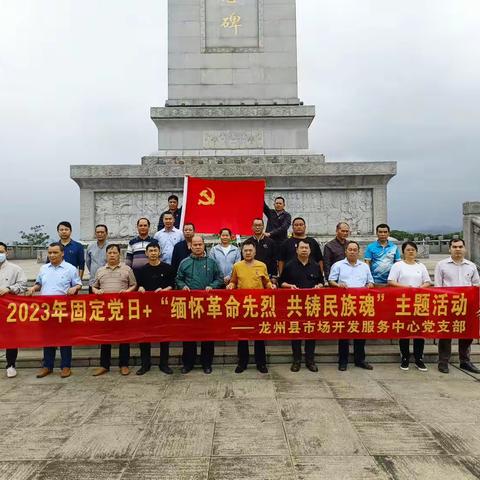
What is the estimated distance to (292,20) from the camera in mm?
13461

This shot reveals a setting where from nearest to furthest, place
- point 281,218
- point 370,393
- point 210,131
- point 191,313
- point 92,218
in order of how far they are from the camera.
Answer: point 370,393, point 191,313, point 281,218, point 92,218, point 210,131

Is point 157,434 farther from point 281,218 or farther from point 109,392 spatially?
point 281,218

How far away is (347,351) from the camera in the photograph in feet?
19.6

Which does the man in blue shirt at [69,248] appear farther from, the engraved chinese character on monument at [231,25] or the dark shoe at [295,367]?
the engraved chinese character on monument at [231,25]

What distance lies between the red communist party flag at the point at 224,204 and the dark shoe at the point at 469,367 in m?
3.95

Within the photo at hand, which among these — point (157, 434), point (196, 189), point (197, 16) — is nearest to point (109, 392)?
point (157, 434)

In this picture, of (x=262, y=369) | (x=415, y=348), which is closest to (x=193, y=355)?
(x=262, y=369)

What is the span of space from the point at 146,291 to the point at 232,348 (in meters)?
1.68

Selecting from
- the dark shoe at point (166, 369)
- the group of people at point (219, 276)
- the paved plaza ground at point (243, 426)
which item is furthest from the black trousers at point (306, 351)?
the dark shoe at point (166, 369)

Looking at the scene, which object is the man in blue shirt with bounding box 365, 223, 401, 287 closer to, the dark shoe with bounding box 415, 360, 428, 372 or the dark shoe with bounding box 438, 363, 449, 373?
the dark shoe with bounding box 415, 360, 428, 372

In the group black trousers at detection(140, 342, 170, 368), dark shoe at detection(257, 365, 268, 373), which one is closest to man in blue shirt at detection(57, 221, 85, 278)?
black trousers at detection(140, 342, 170, 368)

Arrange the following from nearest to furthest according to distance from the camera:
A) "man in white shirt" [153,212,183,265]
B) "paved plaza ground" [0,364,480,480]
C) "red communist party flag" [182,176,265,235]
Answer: "paved plaza ground" [0,364,480,480] → "man in white shirt" [153,212,183,265] → "red communist party flag" [182,176,265,235]

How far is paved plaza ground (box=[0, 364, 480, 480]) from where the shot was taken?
3273 mm

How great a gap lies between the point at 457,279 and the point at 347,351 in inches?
77.2
